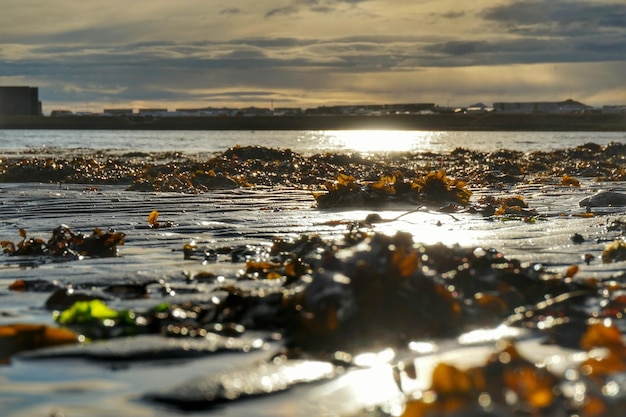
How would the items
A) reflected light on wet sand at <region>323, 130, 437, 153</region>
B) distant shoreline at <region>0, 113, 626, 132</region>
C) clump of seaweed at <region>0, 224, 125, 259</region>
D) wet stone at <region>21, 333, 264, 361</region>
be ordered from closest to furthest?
wet stone at <region>21, 333, 264, 361</region>
clump of seaweed at <region>0, 224, 125, 259</region>
reflected light on wet sand at <region>323, 130, 437, 153</region>
distant shoreline at <region>0, 113, 626, 132</region>

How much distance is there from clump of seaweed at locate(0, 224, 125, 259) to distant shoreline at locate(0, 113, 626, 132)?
281 feet

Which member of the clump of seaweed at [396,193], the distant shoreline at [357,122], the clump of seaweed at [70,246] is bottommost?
the distant shoreline at [357,122]

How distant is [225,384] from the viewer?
10.7 ft

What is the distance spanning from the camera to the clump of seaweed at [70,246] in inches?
257

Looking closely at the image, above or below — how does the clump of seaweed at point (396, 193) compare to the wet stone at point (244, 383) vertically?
below

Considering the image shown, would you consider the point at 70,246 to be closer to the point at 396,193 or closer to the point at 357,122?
the point at 396,193

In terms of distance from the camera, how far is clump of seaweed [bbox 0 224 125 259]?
→ 6.52 m

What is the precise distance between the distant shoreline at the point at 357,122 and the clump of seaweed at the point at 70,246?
85.6 metres

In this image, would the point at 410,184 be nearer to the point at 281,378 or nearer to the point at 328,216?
the point at 328,216

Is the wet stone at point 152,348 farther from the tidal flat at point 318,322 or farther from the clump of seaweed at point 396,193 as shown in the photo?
the clump of seaweed at point 396,193

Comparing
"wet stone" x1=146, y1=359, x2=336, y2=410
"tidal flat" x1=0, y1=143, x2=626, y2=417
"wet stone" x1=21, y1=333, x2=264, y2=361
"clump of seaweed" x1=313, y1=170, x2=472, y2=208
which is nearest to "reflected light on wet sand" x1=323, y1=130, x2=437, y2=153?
"clump of seaweed" x1=313, y1=170, x2=472, y2=208

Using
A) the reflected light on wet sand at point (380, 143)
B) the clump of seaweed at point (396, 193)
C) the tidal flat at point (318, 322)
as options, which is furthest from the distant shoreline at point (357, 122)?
the tidal flat at point (318, 322)

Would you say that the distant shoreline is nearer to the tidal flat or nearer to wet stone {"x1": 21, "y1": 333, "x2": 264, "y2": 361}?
the tidal flat

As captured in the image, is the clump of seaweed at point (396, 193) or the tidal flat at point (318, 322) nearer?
the tidal flat at point (318, 322)
